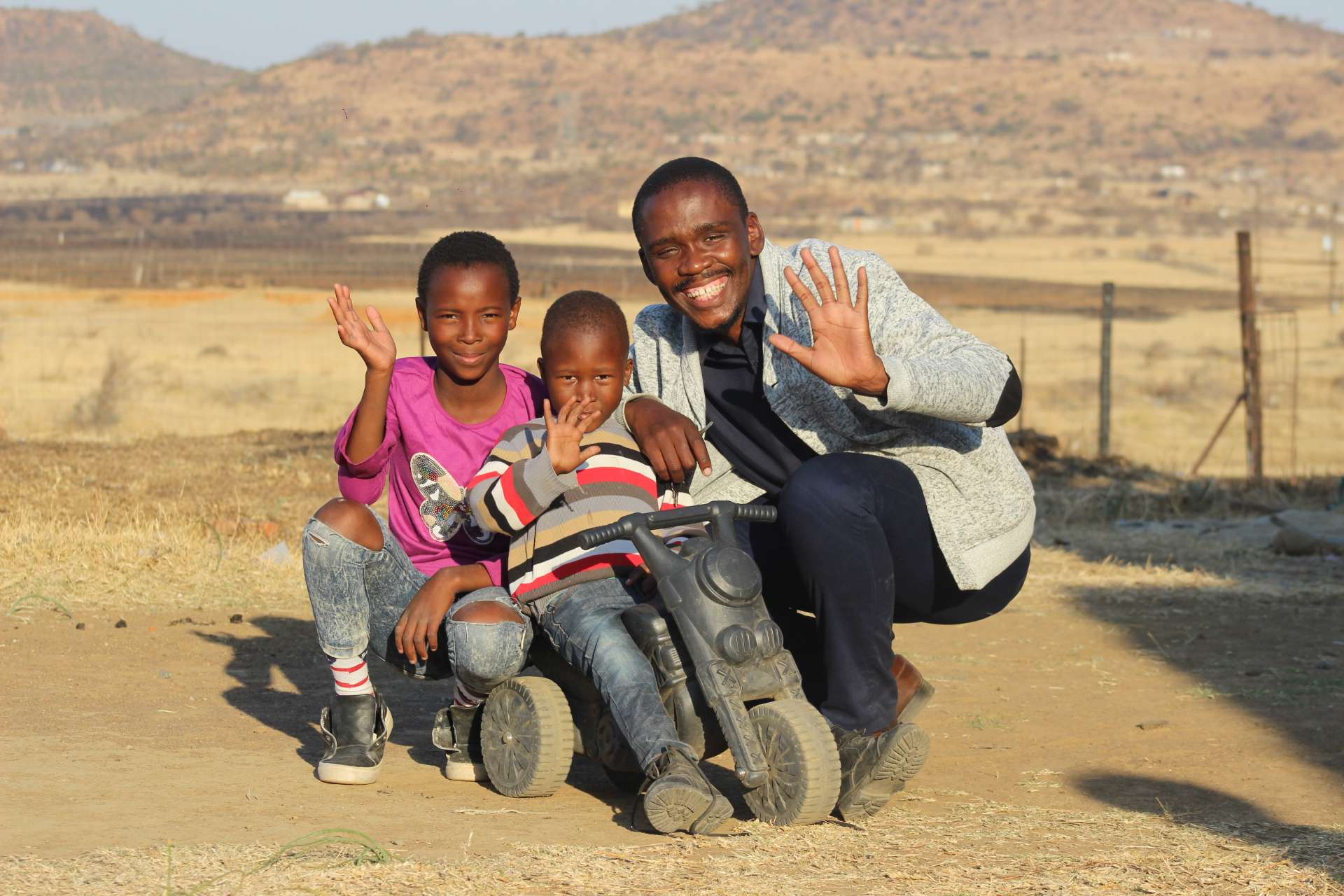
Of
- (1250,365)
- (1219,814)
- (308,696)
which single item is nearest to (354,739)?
(308,696)

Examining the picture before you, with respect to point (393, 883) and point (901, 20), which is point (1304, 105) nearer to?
point (901, 20)

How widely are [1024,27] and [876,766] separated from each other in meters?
174

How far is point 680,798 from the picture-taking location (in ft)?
12.4

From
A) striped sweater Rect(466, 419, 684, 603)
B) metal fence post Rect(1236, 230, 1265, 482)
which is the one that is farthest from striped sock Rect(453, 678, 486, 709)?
metal fence post Rect(1236, 230, 1265, 482)

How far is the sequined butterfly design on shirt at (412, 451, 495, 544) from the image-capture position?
4598 millimetres

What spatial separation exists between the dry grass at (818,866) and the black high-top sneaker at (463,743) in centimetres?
83

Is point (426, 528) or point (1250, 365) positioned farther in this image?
point (1250, 365)

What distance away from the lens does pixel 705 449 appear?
446cm

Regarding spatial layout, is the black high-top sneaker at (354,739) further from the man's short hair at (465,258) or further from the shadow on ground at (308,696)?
the man's short hair at (465,258)

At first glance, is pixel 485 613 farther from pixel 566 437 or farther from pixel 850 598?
pixel 850 598

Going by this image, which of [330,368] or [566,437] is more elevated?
[566,437]

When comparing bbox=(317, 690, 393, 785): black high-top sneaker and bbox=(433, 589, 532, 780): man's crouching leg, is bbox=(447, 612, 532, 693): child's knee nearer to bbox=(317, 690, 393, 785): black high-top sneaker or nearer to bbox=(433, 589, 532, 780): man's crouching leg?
bbox=(433, 589, 532, 780): man's crouching leg

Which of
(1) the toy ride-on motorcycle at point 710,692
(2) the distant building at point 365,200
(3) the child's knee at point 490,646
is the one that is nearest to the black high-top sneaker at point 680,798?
(1) the toy ride-on motorcycle at point 710,692

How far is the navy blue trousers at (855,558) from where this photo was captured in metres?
4.18
